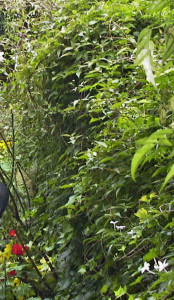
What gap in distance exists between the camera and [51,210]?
2.91 meters

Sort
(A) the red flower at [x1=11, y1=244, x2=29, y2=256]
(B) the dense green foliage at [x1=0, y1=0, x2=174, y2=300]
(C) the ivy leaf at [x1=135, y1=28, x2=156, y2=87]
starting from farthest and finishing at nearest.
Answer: (A) the red flower at [x1=11, y1=244, x2=29, y2=256] < (B) the dense green foliage at [x1=0, y1=0, x2=174, y2=300] < (C) the ivy leaf at [x1=135, y1=28, x2=156, y2=87]

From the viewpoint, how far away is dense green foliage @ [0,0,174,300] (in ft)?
5.34

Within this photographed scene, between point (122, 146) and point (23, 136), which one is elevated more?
point (23, 136)

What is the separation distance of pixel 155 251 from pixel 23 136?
7.86 feet

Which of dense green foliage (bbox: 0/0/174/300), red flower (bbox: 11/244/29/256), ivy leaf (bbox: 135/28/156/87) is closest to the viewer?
ivy leaf (bbox: 135/28/156/87)

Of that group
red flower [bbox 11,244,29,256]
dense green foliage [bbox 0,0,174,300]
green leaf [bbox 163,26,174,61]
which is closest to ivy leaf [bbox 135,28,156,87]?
green leaf [bbox 163,26,174,61]

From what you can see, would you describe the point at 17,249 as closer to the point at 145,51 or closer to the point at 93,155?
the point at 93,155

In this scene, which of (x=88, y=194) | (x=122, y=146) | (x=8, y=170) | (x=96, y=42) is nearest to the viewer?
(x=122, y=146)

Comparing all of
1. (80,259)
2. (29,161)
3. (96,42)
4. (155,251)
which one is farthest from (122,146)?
(29,161)

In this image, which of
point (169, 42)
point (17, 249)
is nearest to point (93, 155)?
point (17, 249)

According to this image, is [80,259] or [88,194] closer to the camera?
[88,194]

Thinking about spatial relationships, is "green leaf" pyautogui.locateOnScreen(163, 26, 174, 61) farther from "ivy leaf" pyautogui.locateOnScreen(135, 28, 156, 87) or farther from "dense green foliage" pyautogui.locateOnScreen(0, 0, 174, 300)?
"dense green foliage" pyautogui.locateOnScreen(0, 0, 174, 300)

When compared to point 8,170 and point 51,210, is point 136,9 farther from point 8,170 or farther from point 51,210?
point 8,170

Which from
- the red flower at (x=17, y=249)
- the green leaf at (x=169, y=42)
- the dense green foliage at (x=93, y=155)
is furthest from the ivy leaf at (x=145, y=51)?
the red flower at (x=17, y=249)
